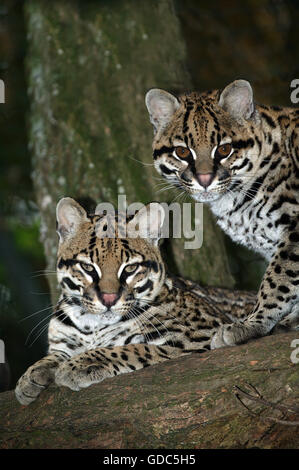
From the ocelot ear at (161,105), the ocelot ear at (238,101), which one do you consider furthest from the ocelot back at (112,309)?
the ocelot ear at (238,101)

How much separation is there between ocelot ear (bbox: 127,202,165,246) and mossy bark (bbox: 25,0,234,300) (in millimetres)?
1764

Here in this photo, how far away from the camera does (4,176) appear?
11.5m

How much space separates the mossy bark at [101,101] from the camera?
8.33 meters

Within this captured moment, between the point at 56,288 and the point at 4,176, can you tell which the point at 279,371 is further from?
the point at 4,176

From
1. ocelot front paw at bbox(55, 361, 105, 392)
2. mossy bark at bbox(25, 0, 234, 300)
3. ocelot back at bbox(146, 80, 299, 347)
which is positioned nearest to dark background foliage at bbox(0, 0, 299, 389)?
mossy bark at bbox(25, 0, 234, 300)

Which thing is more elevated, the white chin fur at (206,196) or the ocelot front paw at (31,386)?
the white chin fur at (206,196)

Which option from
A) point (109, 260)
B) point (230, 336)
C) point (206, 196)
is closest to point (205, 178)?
point (206, 196)

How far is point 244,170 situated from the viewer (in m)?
6.53

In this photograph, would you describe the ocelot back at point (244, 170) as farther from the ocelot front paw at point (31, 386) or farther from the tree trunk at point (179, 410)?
the ocelot front paw at point (31, 386)

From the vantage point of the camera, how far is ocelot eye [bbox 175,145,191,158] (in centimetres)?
639

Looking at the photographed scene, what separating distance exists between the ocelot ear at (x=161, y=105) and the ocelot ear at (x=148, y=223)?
103 cm

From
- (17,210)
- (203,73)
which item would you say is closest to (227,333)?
(17,210)

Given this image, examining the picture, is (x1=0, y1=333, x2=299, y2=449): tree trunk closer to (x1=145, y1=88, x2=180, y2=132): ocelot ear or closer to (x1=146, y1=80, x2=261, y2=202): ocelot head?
(x1=146, y1=80, x2=261, y2=202): ocelot head

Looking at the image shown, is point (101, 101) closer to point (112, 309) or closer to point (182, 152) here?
point (182, 152)
